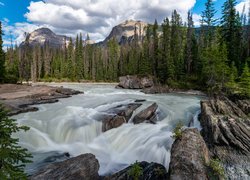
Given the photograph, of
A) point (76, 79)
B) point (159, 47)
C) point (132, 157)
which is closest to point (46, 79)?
point (76, 79)

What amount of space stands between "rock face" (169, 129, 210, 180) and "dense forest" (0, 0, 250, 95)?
15124mm

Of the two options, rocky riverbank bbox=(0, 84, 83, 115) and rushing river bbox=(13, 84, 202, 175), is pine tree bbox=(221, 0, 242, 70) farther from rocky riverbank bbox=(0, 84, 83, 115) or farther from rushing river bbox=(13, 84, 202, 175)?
rocky riverbank bbox=(0, 84, 83, 115)

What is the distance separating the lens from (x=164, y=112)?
21188 mm

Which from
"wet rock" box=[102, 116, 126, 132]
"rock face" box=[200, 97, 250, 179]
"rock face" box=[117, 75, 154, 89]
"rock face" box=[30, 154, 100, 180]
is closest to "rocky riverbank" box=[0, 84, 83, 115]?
"wet rock" box=[102, 116, 126, 132]

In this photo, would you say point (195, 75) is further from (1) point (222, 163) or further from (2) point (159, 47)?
(1) point (222, 163)

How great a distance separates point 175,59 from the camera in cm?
5406

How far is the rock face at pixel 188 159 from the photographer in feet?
28.1

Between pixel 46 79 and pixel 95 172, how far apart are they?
78.9 meters

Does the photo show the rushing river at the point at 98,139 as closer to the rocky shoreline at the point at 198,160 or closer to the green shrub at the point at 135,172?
the rocky shoreline at the point at 198,160

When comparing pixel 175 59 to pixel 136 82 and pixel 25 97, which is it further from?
pixel 25 97

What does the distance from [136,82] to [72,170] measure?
44454 millimetres

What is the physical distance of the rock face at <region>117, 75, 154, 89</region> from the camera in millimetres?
53219

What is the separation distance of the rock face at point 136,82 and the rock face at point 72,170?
4242cm

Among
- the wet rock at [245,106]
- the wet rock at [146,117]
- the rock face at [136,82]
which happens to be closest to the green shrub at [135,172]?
the wet rock at [146,117]
